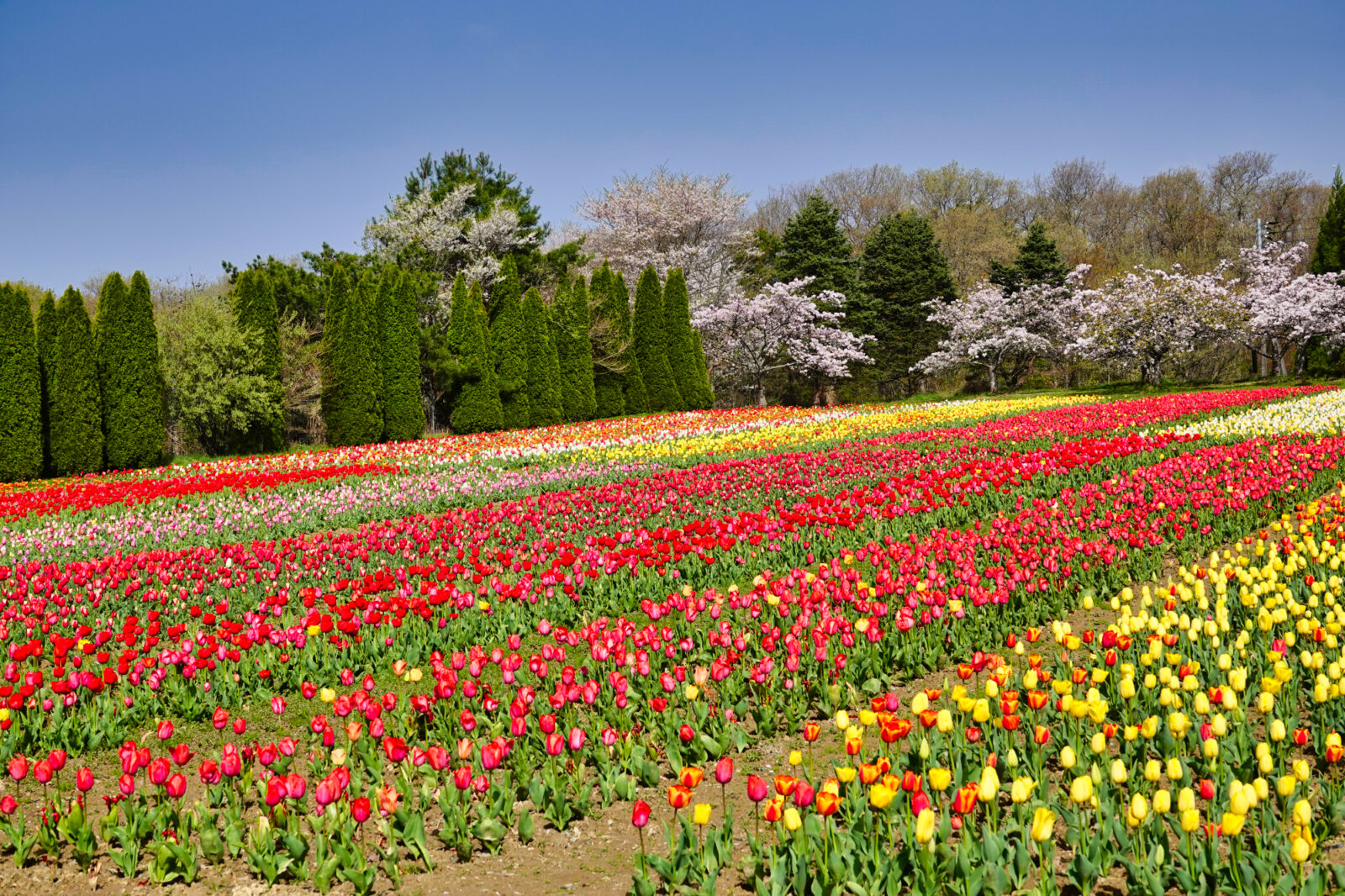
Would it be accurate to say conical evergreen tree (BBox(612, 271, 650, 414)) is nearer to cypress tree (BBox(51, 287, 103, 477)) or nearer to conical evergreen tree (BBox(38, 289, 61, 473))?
cypress tree (BBox(51, 287, 103, 477))

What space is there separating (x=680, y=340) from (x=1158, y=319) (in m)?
16.1

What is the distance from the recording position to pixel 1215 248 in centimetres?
3853

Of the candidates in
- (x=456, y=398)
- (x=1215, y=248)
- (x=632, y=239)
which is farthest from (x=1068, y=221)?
(x=456, y=398)

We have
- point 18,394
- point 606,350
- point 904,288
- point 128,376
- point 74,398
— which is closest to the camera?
point 18,394

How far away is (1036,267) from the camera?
36.5 metres

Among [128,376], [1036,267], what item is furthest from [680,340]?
[1036,267]

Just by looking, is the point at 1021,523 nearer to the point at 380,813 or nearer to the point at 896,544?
the point at 896,544

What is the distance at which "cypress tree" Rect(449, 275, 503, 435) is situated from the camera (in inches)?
898

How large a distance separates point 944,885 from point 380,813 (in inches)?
75.3

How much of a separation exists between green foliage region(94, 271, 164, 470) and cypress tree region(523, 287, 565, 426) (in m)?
9.60

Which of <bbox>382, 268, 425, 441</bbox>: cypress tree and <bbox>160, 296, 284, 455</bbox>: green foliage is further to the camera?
<bbox>382, 268, 425, 441</bbox>: cypress tree

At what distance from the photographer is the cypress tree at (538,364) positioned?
79.6ft

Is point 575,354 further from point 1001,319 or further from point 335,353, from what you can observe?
point 1001,319

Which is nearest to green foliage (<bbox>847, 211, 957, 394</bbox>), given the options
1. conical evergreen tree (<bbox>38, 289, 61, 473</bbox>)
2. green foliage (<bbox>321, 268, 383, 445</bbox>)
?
green foliage (<bbox>321, 268, 383, 445</bbox>)
